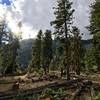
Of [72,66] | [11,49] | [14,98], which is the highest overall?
[11,49]

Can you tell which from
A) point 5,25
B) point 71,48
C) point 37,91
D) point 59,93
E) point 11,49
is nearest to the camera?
point 59,93

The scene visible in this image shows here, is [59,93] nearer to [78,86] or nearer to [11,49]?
[78,86]

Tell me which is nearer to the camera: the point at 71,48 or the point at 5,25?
the point at 5,25

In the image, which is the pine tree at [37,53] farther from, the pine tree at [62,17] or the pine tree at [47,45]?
the pine tree at [62,17]

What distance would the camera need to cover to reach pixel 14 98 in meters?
29.2

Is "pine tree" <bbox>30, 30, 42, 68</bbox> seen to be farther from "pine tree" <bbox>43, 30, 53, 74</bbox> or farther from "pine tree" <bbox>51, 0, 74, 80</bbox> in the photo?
"pine tree" <bbox>51, 0, 74, 80</bbox>

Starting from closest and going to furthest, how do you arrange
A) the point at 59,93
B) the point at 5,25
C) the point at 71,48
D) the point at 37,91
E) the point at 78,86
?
1. the point at 59,93
2. the point at 37,91
3. the point at 78,86
4. the point at 5,25
5. the point at 71,48

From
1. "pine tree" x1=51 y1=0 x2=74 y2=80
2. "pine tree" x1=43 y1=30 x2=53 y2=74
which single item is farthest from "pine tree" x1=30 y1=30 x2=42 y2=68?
"pine tree" x1=51 y1=0 x2=74 y2=80

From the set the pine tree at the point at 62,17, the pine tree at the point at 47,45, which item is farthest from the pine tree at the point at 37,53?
the pine tree at the point at 62,17

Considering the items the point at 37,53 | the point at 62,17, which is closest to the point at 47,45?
the point at 37,53

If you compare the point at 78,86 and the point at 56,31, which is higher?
the point at 56,31

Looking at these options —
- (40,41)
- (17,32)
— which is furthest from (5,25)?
(40,41)

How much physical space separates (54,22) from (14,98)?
23891 mm

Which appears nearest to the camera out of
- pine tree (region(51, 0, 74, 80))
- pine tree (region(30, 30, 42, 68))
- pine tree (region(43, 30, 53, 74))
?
pine tree (region(51, 0, 74, 80))
